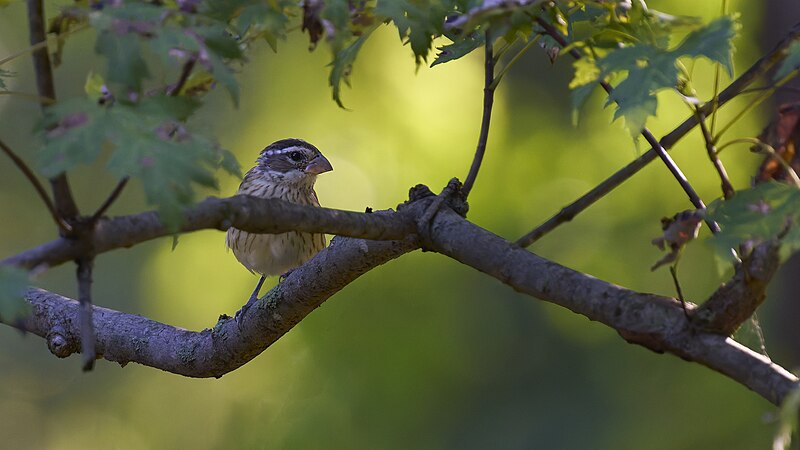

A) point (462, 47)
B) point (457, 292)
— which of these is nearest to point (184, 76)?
point (462, 47)

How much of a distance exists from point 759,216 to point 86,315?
55.3 inches

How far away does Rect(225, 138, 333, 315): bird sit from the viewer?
545 cm

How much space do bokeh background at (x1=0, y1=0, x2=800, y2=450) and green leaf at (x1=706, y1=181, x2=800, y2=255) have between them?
5.36 meters

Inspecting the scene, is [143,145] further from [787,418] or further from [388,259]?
[388,259]

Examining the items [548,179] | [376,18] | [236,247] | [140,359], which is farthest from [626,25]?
[548,179]

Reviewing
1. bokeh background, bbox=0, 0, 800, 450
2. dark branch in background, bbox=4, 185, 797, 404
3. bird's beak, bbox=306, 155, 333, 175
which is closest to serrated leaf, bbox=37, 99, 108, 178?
dark branch in background, bbox=4, 185, 797, 404

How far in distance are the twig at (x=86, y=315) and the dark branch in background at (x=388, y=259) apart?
0.48 m

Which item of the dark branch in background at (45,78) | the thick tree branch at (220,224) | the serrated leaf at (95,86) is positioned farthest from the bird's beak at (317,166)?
the dark branch in background at (45,78)

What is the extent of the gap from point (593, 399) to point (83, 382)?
18.4 ft

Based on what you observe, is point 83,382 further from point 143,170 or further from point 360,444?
point 143,170

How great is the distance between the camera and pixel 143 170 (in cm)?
188

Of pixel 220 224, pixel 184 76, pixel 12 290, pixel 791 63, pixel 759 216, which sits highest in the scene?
pixel 791 63

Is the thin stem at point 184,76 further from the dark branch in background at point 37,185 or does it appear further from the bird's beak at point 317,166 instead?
the bird's beak at point 317,166

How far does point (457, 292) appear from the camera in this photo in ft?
27.3
